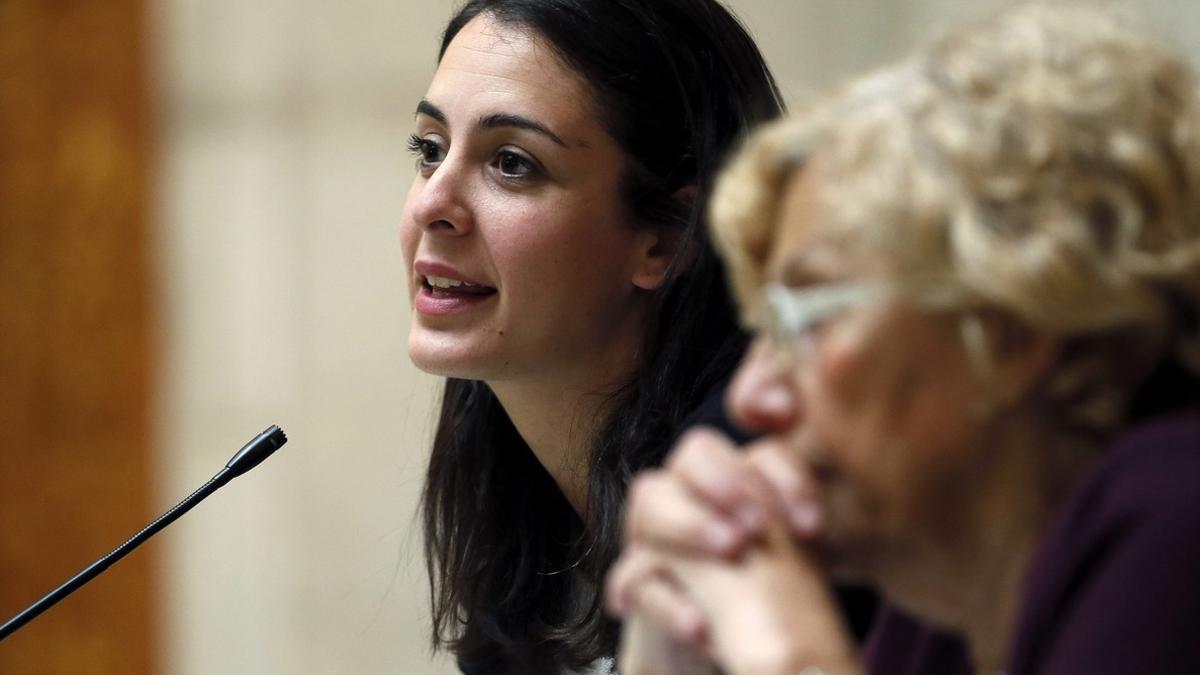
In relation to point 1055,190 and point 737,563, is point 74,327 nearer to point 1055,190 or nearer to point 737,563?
point 737,563

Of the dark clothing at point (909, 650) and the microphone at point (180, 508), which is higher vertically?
the dark clothing at point (909, 650)

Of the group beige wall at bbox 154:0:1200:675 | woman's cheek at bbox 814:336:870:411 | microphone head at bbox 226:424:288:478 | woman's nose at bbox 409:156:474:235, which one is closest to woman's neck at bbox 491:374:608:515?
woman's nose at bbox 409:156:474:235

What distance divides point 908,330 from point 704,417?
2.31 ft

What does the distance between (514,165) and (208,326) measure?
229 centimetres

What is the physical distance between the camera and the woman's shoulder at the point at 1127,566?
0.93 m

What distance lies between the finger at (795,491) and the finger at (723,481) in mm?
14

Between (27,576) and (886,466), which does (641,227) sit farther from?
(27,576)

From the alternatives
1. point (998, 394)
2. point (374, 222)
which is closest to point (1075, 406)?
point (998, 394)

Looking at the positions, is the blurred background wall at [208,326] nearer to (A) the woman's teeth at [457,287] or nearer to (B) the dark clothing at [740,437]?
(A) the woman's teeth at [457,287]

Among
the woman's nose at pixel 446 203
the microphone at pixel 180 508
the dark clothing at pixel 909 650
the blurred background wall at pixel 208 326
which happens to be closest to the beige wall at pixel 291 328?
the blurred background wall at pixel 208 326

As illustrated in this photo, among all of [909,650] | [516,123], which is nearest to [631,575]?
[909,650]

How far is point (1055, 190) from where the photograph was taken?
958 millimetres

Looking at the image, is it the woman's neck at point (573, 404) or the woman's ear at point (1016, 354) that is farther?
the woman's neck at point (573, 404)

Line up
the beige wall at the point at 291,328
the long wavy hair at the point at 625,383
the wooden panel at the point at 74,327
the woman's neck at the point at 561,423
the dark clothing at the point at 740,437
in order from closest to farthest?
the dark clothing at the point at 740,437
the long wavy hair at the point at 625,383
the woman's neck at the point at 561,423
the beige wall at the point at 291,328
the wooden panel at the point at 74,327
